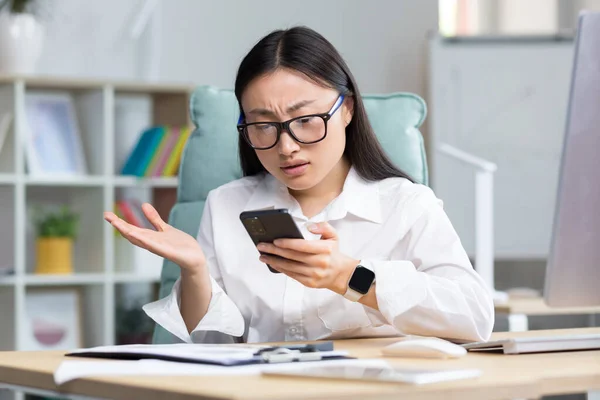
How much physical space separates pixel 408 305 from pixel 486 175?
136 centimetres

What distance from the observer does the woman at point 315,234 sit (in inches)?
50.3

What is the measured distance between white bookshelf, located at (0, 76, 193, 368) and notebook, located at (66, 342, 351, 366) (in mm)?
2216

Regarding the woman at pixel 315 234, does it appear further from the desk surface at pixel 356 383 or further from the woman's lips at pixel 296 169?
the desk surface at pixel 356 383

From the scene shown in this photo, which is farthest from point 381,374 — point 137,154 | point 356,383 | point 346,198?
point 137,154

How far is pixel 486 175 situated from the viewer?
2.54m

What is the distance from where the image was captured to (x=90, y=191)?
3.44 m

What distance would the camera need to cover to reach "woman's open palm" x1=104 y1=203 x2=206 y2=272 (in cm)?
120

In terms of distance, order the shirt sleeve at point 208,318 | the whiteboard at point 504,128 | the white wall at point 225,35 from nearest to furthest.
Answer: the shirt sleeve at point 208,318 → the white wall at point 225,35 → the whiteboard at point 504,128

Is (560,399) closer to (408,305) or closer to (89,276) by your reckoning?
(89,276)

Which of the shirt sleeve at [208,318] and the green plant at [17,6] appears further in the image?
the green plant at [17,6]

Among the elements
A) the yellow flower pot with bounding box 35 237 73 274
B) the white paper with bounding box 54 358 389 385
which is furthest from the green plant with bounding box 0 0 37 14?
the white paper with bounding box 54 358 389 385

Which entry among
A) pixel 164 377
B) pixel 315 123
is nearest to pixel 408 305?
pixel 315 123

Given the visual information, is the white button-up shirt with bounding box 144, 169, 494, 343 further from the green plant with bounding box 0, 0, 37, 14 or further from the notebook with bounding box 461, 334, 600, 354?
the green plant with bounding box 0, 0, 37, 14

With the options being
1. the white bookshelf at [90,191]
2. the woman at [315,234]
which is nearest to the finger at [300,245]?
the woman at [315,234]
